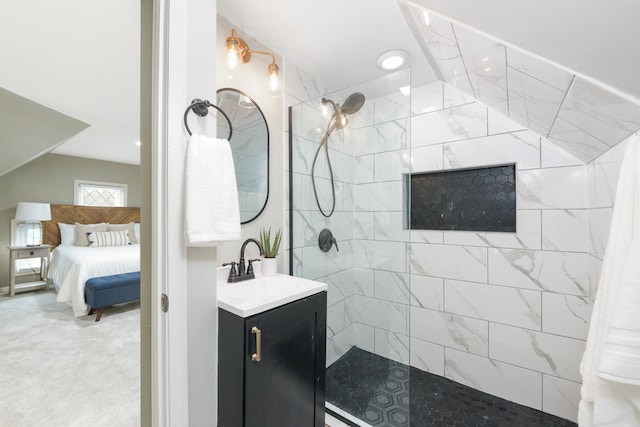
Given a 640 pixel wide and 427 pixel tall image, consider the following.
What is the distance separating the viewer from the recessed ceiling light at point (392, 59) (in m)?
1.64

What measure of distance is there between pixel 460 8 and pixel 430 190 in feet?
4.40

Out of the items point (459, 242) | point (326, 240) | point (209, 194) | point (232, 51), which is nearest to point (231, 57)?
point (232, 51)

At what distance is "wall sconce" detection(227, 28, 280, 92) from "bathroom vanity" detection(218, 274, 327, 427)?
119 cm

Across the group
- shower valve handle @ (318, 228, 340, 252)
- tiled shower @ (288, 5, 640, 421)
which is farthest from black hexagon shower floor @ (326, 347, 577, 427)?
shower valve handle @ (318, 228, 340, 252)

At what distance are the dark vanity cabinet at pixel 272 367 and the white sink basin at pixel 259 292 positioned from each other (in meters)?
0.03

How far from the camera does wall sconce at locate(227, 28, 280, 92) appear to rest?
1.29m

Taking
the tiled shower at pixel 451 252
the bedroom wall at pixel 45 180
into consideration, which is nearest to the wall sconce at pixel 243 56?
the tiled shower at pixel 451 252

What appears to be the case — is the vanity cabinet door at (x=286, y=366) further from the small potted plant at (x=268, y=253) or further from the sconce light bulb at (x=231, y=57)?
the sconce light bulb at (x=231, y=57)

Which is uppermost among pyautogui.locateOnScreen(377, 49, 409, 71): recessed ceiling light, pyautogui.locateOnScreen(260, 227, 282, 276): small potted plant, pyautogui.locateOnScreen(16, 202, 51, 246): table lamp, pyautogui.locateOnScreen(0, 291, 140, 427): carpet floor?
pyautogui.locateOnScreen(377, 49, 409, 71): recessed ceiling light

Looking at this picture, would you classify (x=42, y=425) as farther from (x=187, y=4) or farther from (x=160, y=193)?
(x=187, y=4)

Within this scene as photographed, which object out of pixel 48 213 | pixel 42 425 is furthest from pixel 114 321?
pixel 48 213

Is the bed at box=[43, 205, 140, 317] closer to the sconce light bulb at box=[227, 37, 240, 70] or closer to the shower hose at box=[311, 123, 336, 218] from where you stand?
the shower hose at box=[311, 123, 336, 218]

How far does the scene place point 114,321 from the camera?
2947 mm

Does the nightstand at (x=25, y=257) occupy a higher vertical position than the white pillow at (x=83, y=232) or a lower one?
lower
